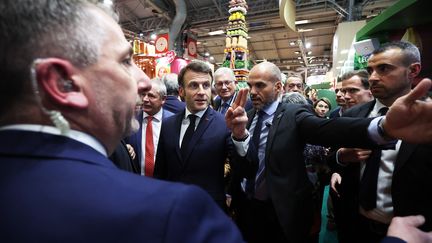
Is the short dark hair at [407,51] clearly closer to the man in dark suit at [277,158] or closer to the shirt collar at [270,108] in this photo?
the man in dark suit at [277,158]

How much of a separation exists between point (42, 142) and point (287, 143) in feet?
4.97

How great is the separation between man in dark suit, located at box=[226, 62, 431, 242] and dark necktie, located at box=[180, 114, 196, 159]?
42 centimetres

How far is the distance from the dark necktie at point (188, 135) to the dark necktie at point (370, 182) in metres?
1.19

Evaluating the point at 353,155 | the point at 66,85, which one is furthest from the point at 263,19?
the point at 66,85

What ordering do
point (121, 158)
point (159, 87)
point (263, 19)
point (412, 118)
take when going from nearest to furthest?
1. point (412, 118)
2. point (121, 158)
3. point (159, 87)
4. point (263, 19)

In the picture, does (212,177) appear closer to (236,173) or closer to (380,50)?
(236,173)

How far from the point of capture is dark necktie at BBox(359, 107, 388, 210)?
161cm

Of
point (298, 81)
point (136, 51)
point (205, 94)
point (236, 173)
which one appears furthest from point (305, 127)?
point (136, 51)

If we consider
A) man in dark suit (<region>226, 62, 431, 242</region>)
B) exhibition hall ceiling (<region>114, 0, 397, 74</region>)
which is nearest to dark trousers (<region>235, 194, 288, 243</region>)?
man in dark suit (<region>226, 62, 431, 242</region>)

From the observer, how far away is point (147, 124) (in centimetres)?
262

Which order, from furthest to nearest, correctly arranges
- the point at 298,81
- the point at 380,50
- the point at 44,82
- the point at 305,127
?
the point at 298,81 < the point at 380,50 < the point at 305,127 < the point at 44,82

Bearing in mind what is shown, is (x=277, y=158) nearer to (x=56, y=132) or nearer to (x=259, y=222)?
(x=259, y=222)

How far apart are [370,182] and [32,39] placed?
→ 176 centimetres

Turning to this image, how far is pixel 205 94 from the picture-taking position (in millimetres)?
2215
